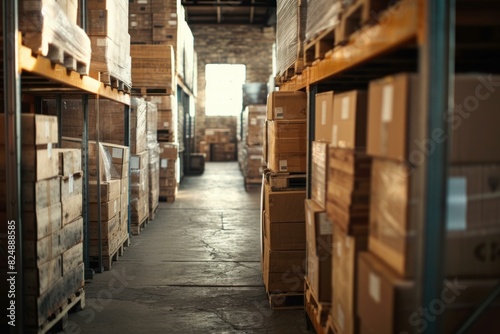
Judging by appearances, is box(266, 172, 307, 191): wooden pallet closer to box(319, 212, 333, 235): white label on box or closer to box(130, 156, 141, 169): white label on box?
box(319, 212, 333, 235): white label on box

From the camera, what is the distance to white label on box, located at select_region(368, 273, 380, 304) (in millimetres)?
2603

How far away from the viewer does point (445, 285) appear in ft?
8.40

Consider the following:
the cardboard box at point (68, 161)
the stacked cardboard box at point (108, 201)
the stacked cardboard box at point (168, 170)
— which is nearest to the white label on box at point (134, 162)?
the stacked cardboard box at point (108, 201)

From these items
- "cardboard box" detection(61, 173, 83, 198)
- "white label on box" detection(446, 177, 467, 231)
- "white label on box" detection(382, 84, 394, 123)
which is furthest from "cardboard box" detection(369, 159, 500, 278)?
"cardboard box" detection(61, 173, 83, 198)

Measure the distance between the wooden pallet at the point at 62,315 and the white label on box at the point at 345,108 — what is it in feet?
8.64

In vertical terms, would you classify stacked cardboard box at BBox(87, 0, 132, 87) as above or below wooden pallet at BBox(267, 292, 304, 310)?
above

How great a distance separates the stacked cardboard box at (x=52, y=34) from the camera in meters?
3.57

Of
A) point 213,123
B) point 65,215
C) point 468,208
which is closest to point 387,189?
point 468,208

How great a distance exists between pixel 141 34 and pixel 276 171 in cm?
818

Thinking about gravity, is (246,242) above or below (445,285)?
below

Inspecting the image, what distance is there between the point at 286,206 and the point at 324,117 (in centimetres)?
131

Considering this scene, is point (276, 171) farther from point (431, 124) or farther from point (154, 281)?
point (431, 124)

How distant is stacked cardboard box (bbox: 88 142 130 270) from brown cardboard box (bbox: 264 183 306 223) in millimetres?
2221

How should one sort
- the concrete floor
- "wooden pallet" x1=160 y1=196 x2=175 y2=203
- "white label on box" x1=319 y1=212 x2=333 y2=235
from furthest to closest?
"wooden pallet" x1=160 y1=196 x2=175 y2=203
the concrete floor
"white label on box" x1=319 y1=212 x2=333 y2=235
